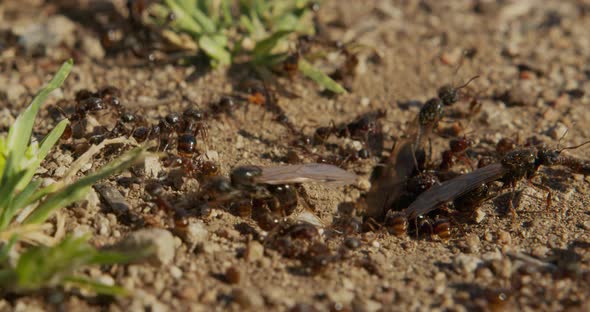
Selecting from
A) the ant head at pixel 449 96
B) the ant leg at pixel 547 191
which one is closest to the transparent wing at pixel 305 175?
the ant leg at pixel 547 191

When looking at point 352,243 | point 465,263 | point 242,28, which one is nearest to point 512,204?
point 465,263

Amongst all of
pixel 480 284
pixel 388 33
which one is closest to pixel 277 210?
pixel 480 284

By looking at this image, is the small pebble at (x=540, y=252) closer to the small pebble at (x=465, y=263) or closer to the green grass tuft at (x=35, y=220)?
the small pebble at (x=465, y=263)

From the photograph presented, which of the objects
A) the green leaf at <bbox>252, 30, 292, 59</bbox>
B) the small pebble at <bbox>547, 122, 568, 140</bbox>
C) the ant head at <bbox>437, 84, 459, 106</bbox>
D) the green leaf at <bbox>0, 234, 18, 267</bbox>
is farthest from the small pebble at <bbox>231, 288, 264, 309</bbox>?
the small pebble at <bbox>547, 122, 568, 140</bbox>

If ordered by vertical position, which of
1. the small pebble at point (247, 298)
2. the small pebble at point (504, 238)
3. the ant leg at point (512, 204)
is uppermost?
the ant leg at point (512, 204)

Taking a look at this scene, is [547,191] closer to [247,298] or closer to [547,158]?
[547,158]

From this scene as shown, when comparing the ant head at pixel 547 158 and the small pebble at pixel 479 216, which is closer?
the small pebble at pixel 479 216

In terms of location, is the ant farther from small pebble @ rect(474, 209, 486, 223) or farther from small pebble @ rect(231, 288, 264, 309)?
small pebble @ rect(231, 288, 264, 309)
